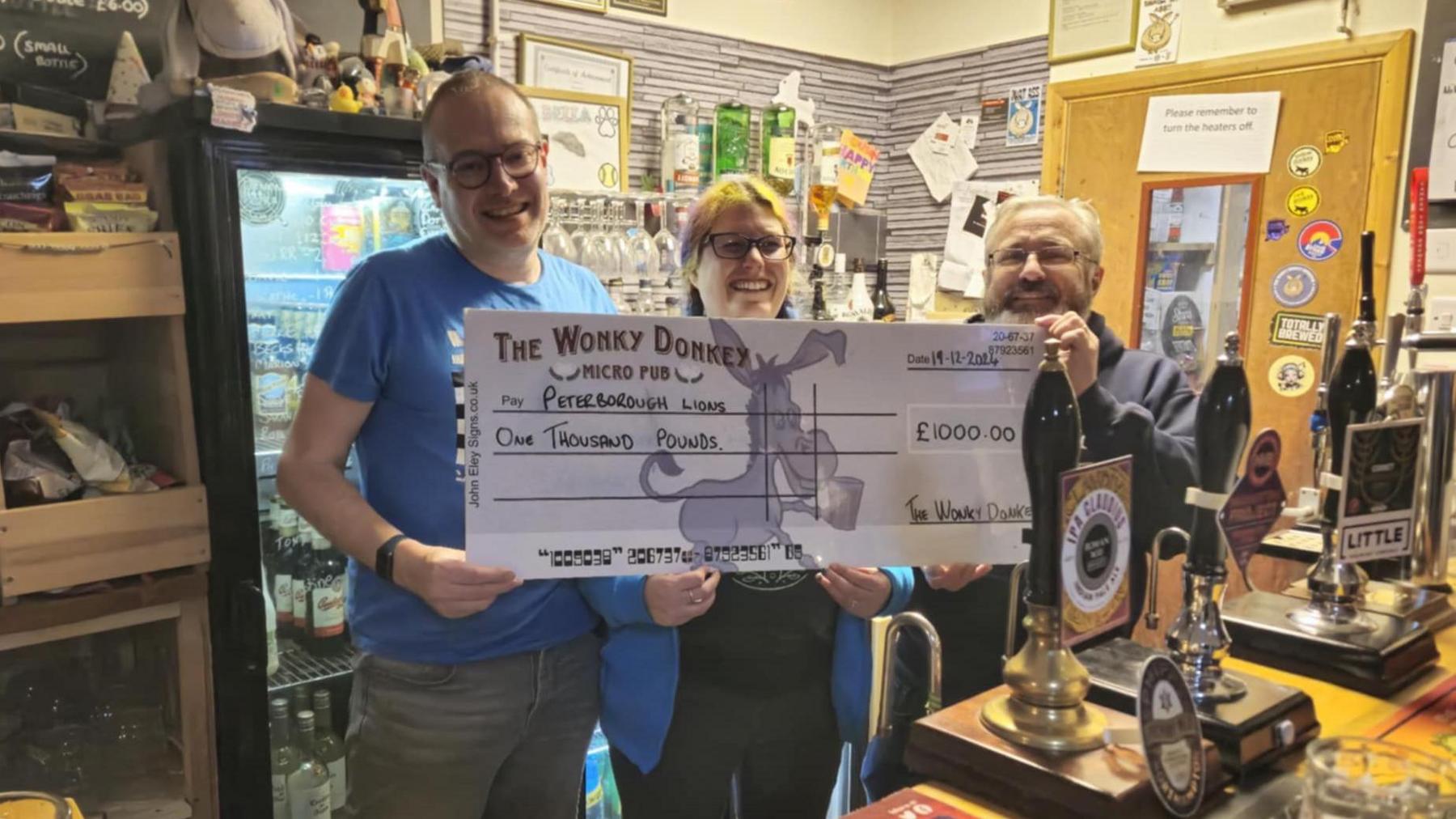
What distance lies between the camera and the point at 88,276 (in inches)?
77.0

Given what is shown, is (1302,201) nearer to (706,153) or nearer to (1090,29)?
(1090,29)

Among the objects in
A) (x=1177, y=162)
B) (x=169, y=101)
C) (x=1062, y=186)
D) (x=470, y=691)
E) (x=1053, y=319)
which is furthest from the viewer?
(x=1062, y=186)

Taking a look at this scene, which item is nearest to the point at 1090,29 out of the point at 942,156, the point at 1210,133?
the point at 1210,133

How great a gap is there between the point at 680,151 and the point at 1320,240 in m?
2.08

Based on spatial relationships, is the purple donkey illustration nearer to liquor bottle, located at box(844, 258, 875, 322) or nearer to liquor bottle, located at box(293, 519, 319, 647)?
liquor bottle, located at box(293, 519, 319, 647)

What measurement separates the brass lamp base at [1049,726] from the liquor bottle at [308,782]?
2018 millimetres

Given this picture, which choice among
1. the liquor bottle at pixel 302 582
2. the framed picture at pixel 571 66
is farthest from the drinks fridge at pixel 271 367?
the framed picture at pixel 571 66

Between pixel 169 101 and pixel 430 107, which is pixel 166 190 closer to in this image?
pixel 169 101

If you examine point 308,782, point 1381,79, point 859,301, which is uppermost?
point 1381,79

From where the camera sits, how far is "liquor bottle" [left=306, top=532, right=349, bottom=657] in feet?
8.27

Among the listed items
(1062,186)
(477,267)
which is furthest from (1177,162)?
(477,267)

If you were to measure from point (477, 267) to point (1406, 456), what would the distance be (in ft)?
4.79

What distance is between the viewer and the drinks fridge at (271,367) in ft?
6.65

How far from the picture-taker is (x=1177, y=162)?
3.25 metres
